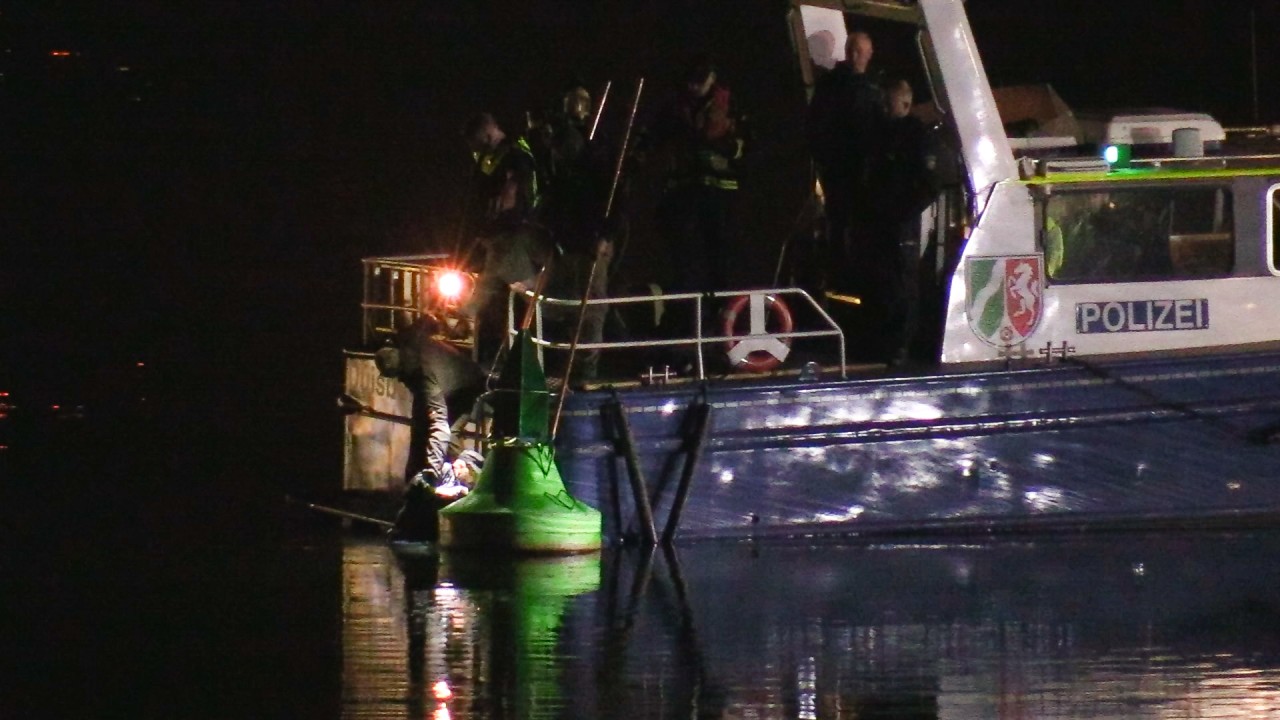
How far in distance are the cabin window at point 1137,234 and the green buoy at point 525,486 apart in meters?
2.71

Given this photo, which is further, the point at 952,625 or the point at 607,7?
the point at 607,7

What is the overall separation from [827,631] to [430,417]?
3204 millimetres

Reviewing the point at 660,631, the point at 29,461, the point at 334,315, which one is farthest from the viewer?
the point at 334,315

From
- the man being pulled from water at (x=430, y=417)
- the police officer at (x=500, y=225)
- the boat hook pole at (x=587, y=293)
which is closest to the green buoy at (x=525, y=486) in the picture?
the boat hook pole at (x=587, y=293)

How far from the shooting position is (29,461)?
52.4 ft

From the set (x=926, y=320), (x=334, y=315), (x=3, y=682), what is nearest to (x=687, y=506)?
(x=926, y=320)

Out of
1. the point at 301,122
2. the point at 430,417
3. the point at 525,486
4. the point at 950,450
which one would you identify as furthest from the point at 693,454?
the point at 301,122

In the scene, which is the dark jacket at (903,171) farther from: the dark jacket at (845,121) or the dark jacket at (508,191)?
the dark jacket at (508,191)

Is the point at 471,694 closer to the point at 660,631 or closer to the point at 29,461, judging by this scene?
the point at 660,631

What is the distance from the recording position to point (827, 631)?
10625mm

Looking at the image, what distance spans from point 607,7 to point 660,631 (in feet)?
82.5

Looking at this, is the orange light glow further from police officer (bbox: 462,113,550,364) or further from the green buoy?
the green buoy

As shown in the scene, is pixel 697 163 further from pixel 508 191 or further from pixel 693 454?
pixel 693 454

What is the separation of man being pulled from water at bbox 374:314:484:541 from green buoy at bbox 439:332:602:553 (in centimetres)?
53
